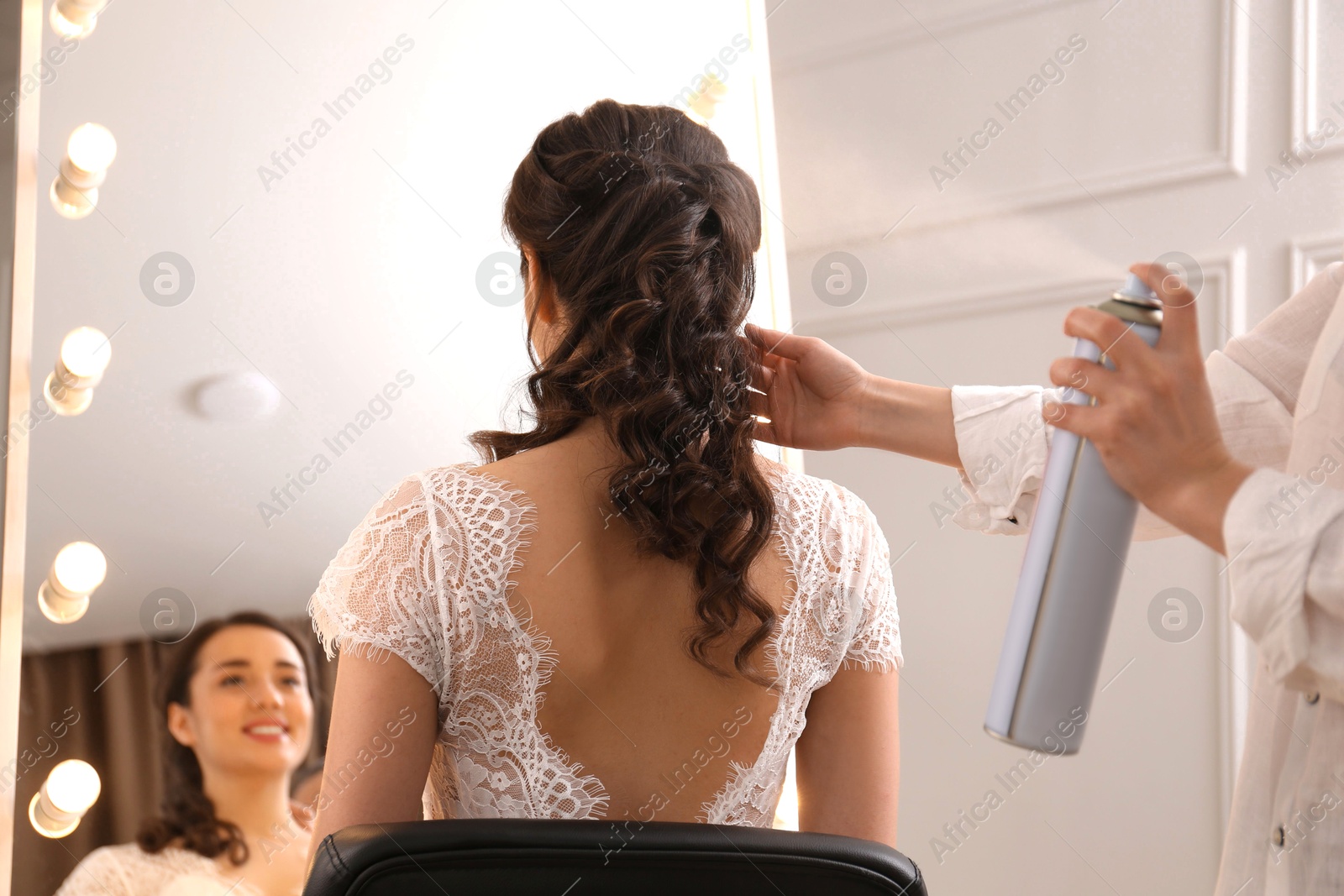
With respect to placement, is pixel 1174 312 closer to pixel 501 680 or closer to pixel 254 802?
pixel 501 680

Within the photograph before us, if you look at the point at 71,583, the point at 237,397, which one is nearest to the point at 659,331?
the point at 237,397

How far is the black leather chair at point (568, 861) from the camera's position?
47 centimetres

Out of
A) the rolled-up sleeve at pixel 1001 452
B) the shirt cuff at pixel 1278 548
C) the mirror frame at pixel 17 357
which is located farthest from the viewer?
the mirror frame at pixel 17 357

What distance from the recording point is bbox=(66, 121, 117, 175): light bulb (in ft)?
4.26

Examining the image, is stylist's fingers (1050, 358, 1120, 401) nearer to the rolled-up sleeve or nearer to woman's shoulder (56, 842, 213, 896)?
the rolled-up sleeve

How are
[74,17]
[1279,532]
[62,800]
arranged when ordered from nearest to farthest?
[1279,532] < [62,800] < [74,17]

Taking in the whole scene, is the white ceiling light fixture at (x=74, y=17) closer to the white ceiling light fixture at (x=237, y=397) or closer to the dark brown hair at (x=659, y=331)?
the white ceiling light fixture at (x=237, y=397)

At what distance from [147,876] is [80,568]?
422mm

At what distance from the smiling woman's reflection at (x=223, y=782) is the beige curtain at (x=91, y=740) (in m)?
0.02

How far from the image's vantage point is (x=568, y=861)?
19.0 inches

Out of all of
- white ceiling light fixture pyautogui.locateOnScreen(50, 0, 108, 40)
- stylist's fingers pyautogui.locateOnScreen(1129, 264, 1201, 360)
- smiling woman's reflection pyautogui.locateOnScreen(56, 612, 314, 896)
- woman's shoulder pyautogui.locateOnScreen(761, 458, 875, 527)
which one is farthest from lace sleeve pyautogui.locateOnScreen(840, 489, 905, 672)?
white ceiling light fixture pyautogui.locateOnScreen(50, 0, 108, 40)

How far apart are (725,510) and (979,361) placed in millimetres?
888

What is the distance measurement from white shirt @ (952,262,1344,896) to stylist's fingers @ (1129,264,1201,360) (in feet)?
0.21

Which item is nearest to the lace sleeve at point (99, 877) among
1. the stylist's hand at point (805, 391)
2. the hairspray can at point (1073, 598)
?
the stylist's hand at point (805, 391)
